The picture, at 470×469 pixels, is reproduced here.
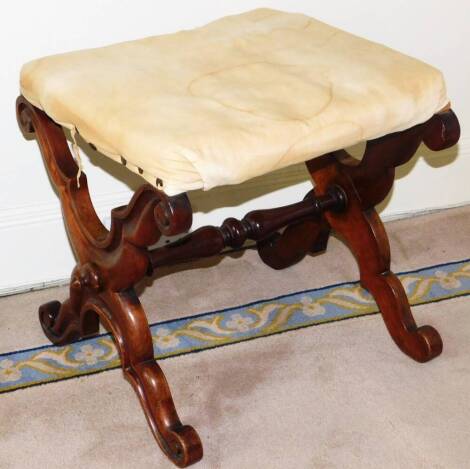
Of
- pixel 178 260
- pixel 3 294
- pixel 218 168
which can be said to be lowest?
pixel 3 294

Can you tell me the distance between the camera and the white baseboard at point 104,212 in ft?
5.32

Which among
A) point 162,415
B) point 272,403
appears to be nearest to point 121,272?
point 162,415

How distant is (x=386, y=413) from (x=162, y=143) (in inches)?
24.5

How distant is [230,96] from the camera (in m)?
1.14

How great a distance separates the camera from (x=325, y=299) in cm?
164

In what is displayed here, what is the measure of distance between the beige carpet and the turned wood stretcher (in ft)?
0.21

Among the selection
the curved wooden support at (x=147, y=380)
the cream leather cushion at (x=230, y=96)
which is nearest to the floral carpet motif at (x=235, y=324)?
the curved wooden support at (x=147, y=380)

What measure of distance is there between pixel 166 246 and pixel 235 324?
29cm

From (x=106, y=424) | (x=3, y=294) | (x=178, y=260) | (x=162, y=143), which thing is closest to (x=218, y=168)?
(x=162, y=143)

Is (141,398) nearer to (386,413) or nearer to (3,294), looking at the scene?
(386,413)

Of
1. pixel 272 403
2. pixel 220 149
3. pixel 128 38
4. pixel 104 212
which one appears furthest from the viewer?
pixel 104 212

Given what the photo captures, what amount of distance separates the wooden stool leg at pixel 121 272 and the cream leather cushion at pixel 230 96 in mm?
92

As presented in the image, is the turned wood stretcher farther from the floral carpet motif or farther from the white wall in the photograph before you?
the white wall

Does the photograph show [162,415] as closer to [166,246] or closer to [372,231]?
[166,246]
